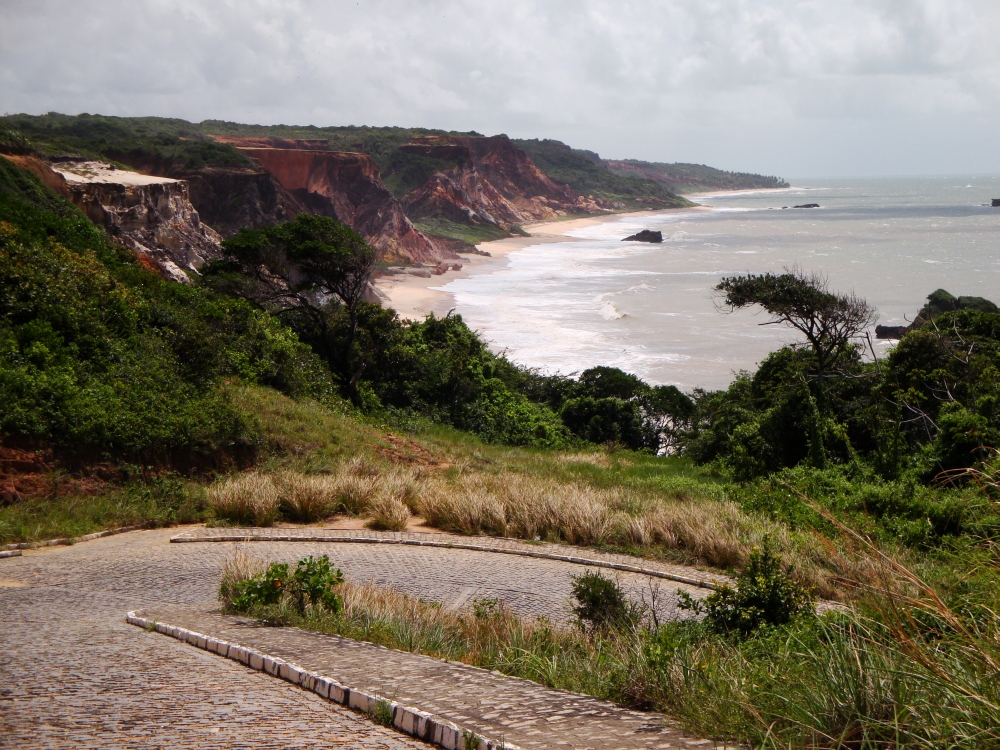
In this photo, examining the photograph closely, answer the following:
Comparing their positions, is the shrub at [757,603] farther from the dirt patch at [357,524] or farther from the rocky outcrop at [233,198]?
the rocky outcrop at [233,198]

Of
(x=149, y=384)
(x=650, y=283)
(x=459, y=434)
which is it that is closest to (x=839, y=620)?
(x=149, y=384)

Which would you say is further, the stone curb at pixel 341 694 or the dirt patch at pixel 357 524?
the dirt patch at pixel 357 524

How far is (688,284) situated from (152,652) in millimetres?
51703

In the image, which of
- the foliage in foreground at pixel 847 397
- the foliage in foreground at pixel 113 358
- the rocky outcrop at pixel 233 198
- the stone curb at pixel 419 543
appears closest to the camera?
the stone curb at pixel 419 543

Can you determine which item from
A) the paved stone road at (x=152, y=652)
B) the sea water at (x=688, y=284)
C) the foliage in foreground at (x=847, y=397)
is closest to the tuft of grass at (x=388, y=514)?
the paved stone road at (x=152, y=652)

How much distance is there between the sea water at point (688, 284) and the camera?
1377 inches

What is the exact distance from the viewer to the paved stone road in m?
3.77

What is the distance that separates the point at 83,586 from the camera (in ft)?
24.7

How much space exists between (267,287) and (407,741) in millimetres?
21073

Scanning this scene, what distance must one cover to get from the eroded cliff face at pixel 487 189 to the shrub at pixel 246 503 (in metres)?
76.5

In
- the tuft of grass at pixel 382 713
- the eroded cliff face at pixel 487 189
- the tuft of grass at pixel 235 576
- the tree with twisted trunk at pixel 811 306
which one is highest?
the eroded cliff face at pixel 487 189

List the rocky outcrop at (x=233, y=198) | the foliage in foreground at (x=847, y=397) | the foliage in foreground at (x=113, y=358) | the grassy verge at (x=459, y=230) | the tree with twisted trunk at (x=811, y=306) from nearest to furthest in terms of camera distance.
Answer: the foliage in foreground at (x=113, y=358) → the foliage in foreground at (x=847, y=397) → the tree with twisted trunk at (x=811, y=306) → the rocky outcrop at (x=233, y=198) → the grassy verge at (x=459, y=230)

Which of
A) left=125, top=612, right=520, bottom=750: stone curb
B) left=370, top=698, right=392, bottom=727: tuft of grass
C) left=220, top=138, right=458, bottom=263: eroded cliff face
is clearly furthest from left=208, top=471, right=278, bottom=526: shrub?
left=220, top=138, right=458, bottom=263: eroded cliff face

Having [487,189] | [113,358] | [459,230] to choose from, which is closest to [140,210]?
[113,358]
